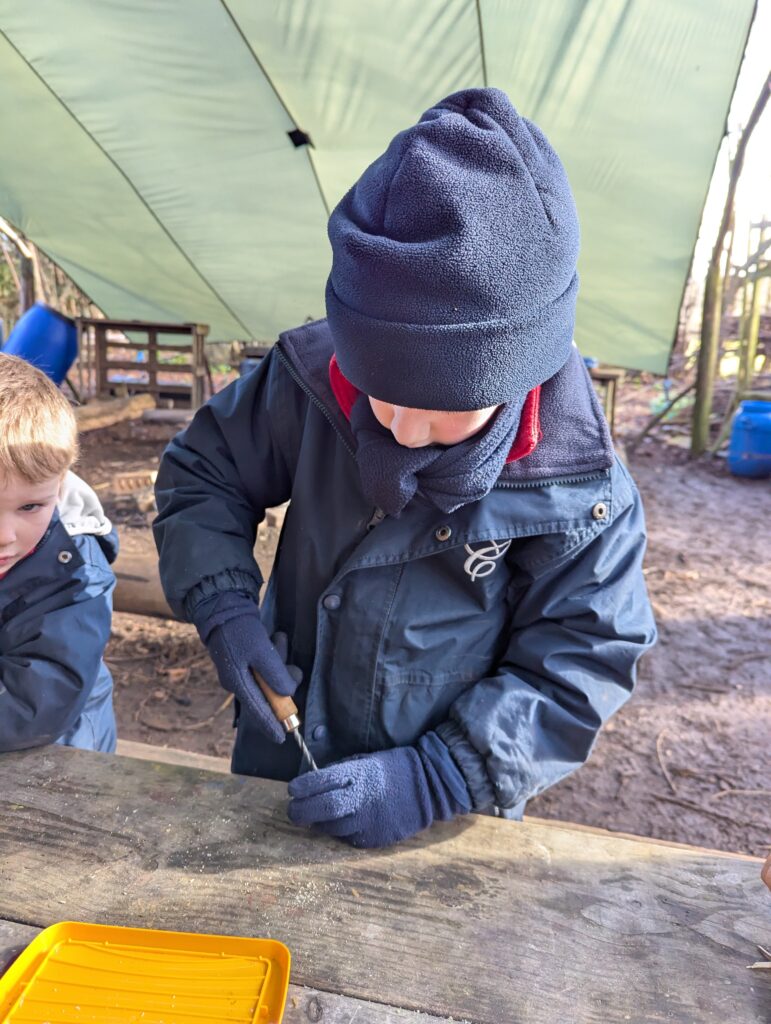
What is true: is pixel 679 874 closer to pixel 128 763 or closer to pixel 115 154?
A: pixel 128 763

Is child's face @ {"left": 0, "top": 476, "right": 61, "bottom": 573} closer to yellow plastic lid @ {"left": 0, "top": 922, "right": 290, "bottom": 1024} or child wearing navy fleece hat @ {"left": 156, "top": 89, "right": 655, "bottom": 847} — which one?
child wearing navy fleece hat @ {"left": 156, "top": 89, "right": 655, "bottom": 847}

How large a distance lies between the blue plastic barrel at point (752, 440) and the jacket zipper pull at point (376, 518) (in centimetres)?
700

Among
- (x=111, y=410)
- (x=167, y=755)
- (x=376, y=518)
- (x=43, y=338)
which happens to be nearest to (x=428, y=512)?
(x=376, y=518)

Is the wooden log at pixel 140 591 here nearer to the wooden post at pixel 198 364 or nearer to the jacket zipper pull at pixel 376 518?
the jacket zipper pull at pixel 376 518

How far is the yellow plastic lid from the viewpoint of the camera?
80cm

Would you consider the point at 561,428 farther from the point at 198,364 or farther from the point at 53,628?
the point at 198,364

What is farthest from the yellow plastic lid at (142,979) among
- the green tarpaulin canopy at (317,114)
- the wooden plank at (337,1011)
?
the green tarpaulin canopy at (317,114)

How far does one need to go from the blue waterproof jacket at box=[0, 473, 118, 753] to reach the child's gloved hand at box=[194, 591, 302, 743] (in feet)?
0.74

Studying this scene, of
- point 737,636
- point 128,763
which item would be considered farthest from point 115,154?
point 128,763

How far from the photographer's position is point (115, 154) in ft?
19.3

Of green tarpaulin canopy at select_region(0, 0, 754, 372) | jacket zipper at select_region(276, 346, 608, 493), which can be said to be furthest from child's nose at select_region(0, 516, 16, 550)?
green tarpaulin canopy at select_region(0, 0, 754, 372)

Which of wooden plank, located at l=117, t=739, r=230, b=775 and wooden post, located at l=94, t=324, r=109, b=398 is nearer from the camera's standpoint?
wooden plank, located at l=117, t=739, r=230, b=775

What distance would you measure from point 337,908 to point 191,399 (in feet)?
27.2

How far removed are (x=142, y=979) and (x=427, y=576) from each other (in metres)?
0.63
